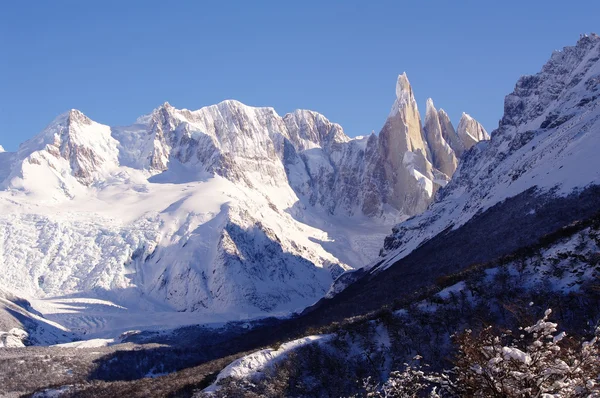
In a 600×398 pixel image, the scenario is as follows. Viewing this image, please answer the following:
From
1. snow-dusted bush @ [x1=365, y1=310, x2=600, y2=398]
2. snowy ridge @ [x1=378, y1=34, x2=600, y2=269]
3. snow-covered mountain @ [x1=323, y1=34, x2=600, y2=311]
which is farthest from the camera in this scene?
snowy ridge @ [x1=378, y1=34, x2=600, y2=269]

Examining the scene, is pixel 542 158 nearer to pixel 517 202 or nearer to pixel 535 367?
pixel 517 202

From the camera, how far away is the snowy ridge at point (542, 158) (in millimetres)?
109062

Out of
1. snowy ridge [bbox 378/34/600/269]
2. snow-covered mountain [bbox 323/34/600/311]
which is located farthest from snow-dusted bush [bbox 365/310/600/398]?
snowy ridge [bbox 378/34/600/269]

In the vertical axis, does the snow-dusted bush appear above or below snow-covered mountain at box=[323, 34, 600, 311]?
below

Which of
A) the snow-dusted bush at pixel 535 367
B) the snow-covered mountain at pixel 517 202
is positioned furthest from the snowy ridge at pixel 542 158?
the snow-dusted bush at pixel 535 367

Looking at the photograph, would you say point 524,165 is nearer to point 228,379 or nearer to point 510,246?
point 510,246

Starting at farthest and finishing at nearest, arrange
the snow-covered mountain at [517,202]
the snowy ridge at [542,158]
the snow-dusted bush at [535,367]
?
the snowy ridge at [542,158] < the snow-covered mountain at [517,202] < the snow-dusted bush at [535,367]

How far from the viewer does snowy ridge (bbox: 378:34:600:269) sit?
109m

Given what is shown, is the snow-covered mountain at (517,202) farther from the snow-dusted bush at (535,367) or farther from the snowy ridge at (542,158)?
the snow-dusted bush at (535,367)

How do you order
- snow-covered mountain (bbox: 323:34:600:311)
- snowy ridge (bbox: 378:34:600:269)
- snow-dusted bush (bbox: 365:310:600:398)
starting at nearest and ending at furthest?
snow-dusted bush (bbox: 365:310:600:398)
snow-covered mountain (bbox: 323:34:600:311)
snowy ridge (bbox: 378:34:600:269)

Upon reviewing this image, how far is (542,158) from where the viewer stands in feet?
421

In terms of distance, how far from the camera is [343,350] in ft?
207

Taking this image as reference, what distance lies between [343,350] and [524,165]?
8460 cm

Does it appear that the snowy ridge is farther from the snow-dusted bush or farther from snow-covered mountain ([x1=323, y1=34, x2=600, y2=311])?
the snow-dusted bush
